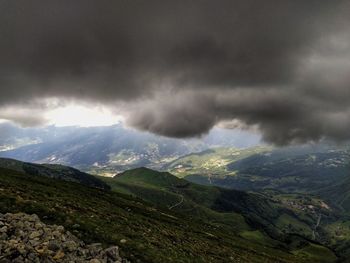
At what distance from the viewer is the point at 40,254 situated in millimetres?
24484

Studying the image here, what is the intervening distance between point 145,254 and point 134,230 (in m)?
10.0

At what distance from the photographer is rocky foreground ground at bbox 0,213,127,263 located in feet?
78.2

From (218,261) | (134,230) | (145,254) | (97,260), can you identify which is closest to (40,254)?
(97,260)

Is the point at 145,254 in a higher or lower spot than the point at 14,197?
lower

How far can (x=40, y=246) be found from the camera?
2558cm

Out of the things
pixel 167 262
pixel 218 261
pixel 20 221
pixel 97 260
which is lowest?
pixel 218 261

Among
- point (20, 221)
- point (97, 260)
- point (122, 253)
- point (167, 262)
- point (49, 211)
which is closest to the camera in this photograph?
point (97, 260)

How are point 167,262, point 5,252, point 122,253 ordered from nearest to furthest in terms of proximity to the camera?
point 5,252 < point 122,253 < point 167,262

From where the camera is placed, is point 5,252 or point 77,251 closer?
point 5,252

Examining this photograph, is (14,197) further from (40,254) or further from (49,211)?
(40,254)

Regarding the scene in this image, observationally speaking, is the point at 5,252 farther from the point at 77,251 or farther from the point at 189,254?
the point at 189,254

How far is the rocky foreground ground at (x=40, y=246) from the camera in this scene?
23828 mm

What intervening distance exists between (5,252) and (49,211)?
Result: 1427 cm

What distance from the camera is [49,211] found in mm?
37656
